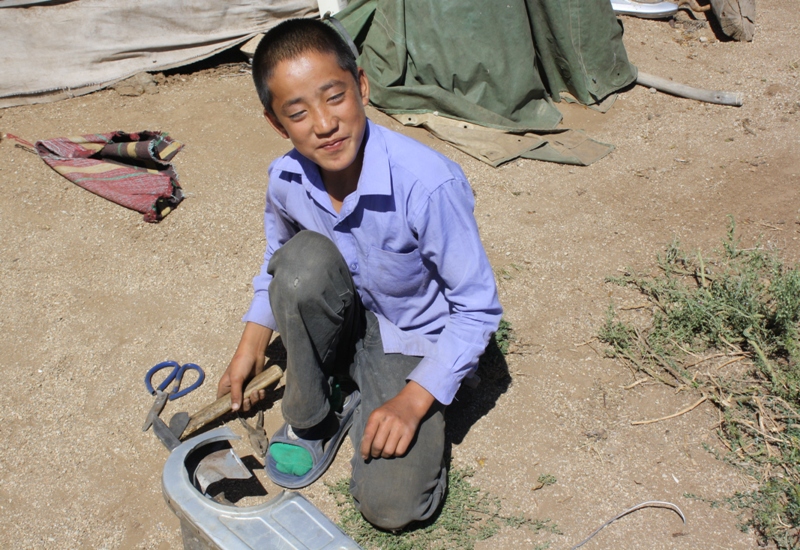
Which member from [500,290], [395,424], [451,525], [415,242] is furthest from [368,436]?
[500,290]

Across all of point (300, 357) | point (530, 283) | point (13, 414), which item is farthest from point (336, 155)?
point (13, 414)

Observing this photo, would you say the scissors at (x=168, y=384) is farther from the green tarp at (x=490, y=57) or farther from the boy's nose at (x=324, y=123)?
the green tarp at (x=490, y=57)

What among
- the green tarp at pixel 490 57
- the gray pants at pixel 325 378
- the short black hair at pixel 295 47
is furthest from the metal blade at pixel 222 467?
the green tarp at pixel 490 57

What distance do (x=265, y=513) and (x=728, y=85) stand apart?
4254 millimetres

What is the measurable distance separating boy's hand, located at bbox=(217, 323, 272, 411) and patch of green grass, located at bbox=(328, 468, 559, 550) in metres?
0.45

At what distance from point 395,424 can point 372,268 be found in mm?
486

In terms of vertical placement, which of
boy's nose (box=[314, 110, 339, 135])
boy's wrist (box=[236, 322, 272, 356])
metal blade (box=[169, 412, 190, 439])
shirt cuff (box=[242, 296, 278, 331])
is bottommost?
metal blade (box=[169, 412, 190, 439])

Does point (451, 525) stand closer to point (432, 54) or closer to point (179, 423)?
point (179, 423)

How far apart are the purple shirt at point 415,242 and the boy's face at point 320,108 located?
80 mm

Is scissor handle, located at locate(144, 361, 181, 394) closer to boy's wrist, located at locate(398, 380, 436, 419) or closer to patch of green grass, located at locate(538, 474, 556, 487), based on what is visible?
boy's wrist, located at locate(398, 380, 436, 419)

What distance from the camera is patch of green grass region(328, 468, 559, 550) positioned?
207 cm

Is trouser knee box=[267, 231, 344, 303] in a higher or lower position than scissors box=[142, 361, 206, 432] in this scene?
higher

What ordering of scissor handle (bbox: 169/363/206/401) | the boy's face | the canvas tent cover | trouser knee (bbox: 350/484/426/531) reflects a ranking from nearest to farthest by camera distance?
the boy's face, trouser knee (bbox: 350/484/426/531), scissor handle (bbox: 169/363/206/401), the canvas tent cover

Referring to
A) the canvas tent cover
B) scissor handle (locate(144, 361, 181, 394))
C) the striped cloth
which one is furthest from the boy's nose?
the canvas tent cover
